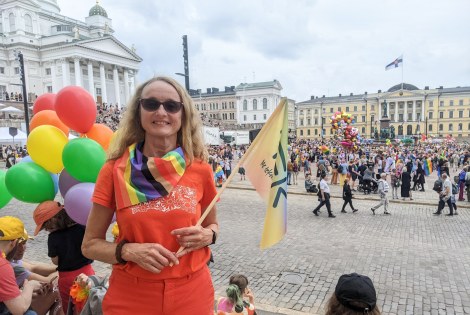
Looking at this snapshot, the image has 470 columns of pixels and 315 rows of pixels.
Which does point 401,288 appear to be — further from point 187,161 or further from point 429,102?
point 429,102

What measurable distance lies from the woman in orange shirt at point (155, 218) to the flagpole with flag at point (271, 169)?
671mm

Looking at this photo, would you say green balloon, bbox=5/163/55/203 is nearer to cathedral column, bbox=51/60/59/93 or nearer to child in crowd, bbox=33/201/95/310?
child in crowd, bbox=33/201/95/310

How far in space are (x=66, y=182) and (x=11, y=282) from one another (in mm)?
1468

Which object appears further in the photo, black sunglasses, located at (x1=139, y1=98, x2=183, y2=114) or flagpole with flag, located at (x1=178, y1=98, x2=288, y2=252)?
flagpole with flag, located at (x1=178, y1=98, x2=288, y2=252)

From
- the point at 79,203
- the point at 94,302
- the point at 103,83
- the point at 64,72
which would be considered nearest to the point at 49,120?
the point at 79,203

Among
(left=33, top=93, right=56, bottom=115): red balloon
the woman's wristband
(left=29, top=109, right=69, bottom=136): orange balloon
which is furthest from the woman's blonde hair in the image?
(left=33, top=93, right=56, bottom=115): red balloon

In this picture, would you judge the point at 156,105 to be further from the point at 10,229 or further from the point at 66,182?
the point at 66,182

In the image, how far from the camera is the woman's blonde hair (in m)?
2.05

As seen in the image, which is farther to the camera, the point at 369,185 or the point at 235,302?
the point at 369,185

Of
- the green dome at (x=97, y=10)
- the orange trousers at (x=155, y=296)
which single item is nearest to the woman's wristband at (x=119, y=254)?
the orange trousers at (x=155, y=296)

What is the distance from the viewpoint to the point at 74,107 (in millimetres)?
3805

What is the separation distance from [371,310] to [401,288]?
4.60 metres

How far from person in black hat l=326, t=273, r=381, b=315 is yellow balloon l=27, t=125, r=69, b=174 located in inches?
132

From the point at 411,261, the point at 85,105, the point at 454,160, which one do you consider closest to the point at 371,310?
the point at 85,105
